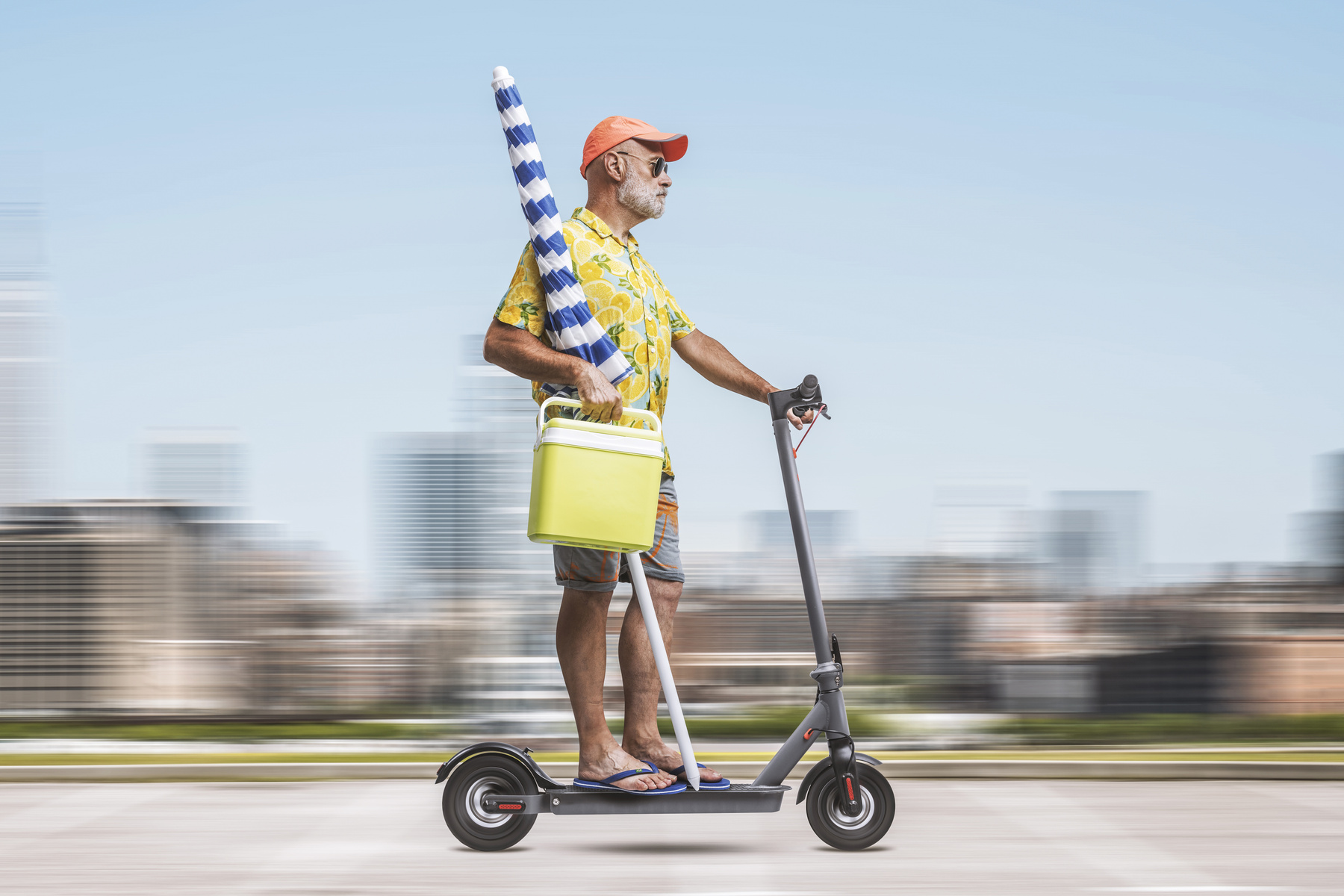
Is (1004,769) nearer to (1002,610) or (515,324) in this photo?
(515,324)

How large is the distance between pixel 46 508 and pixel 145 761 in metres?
62.0

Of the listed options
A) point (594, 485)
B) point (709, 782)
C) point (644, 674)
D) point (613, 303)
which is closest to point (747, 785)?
point (709, 782)

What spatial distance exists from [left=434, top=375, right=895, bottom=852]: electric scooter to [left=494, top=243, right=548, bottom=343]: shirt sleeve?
66 centimetres

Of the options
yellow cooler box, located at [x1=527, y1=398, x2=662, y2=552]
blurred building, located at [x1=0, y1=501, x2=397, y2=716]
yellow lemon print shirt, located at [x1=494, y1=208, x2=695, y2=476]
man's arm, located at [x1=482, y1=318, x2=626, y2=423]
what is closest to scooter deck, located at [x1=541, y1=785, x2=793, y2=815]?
yellow cooler box, located at [x1=527, y1=398, x2=662, y2=552]

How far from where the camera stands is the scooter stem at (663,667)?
319 centimetres

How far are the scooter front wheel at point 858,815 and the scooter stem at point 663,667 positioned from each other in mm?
316

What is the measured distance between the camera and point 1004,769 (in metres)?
4.89

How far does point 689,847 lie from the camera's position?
340 cm

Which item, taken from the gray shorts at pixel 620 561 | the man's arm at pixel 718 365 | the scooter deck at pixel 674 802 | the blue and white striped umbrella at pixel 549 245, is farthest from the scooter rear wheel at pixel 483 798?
the man's arm at pixel 718 365

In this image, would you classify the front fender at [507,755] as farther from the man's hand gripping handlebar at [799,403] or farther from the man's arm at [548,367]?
the man's hand gripping handlebar at [799,403]

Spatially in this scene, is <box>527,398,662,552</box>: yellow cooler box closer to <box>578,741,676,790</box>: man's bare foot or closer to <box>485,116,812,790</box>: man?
<box>485,116,812,790</box>: man

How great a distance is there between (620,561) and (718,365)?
2.21 feet

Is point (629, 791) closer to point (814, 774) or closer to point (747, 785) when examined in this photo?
point (747, 785)

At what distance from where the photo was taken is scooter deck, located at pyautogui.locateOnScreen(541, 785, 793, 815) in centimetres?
318
